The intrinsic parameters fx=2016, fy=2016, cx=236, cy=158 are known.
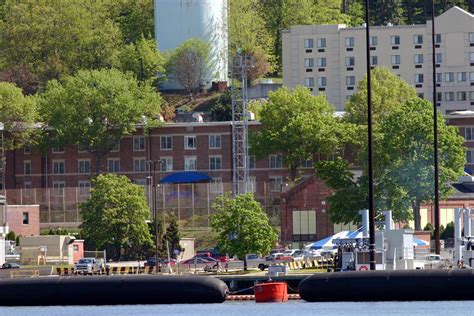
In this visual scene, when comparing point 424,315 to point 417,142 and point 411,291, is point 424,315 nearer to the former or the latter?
point 411,291

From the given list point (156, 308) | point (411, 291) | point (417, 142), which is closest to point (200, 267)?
point (417, 142)

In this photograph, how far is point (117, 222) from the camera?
541 feet

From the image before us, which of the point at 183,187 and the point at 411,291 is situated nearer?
the point at 411,291

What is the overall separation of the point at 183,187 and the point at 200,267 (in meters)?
39.6

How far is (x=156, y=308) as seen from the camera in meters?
106

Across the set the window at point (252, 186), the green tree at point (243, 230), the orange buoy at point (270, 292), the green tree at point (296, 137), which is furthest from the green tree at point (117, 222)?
the orange buoy at point (270, 292)

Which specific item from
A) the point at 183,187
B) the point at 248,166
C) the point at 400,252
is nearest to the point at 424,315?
Answer: the point at 400,252

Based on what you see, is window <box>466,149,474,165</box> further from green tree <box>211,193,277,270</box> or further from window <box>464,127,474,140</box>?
green tree <box>211,193,277,270</box>

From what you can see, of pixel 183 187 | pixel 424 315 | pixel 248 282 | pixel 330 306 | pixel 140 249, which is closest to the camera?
pixel 424 315

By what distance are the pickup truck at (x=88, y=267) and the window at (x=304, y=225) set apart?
30757mm

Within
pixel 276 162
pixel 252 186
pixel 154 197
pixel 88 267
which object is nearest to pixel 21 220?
pixel 154 197

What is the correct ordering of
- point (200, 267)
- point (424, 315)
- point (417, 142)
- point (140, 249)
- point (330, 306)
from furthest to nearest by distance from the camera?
point (140, 249) < point (417, 142) < point (200, 267) < point (330, 306) < point (424, 315)

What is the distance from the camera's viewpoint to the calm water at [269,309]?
94.0 metres

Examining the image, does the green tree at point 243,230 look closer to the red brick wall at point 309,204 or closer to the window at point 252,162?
the red brick wall at point 309,204
